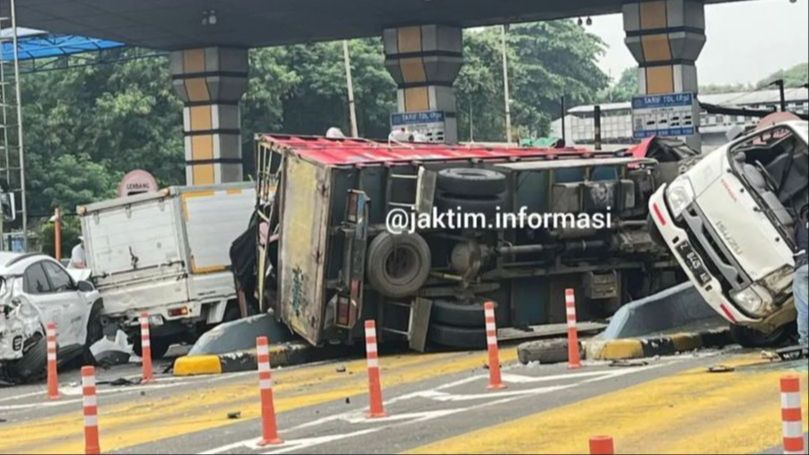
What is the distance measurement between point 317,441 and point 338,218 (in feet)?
23.1

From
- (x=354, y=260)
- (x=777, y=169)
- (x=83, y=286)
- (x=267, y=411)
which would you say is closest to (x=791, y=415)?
(x=267, y=411)

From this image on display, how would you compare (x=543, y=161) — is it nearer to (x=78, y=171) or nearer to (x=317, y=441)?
(x=317, y=441)

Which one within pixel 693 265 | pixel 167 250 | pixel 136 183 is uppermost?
pixel 136 183

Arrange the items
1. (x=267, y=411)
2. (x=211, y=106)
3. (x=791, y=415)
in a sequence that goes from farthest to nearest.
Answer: (x=211, y=106), (x=267, y=411), (x=791, y=415)

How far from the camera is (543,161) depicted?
18.4m

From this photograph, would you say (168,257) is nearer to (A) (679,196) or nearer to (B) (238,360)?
(B) (238,360)

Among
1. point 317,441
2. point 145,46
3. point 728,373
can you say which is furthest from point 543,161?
point 145,46

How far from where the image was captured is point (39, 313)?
1819 cm

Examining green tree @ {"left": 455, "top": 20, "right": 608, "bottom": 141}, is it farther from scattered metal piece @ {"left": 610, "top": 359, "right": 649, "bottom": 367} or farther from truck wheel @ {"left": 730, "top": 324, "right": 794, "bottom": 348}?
scattered metal piece @ {"left": 610, "top": 359, "right": 649, "bottom": 367}

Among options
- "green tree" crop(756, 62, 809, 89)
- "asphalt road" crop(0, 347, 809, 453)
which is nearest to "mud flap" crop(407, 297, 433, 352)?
"asphalt road" crop(0, 347, 809, 453)

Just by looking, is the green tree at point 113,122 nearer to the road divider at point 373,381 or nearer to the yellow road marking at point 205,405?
the yellow road marking at point 205,405

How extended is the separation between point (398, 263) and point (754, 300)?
4848 millimetres

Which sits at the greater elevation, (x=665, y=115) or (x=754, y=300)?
(x=665, y=115)

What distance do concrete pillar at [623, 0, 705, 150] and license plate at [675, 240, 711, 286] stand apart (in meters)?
14.6
